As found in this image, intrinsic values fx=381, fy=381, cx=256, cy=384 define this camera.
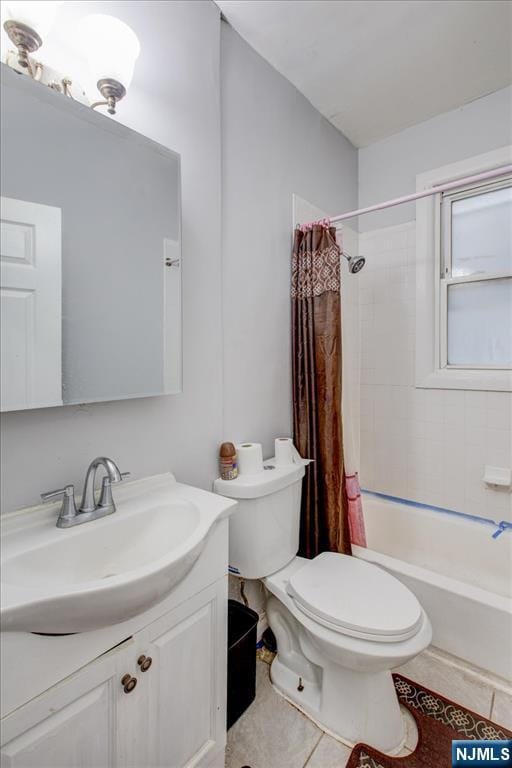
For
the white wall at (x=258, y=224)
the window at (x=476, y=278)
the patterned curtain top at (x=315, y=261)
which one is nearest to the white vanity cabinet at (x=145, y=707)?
the white wall at (x=258, y=224)

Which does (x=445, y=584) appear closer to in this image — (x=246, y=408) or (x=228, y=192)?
(x=246, y=408)

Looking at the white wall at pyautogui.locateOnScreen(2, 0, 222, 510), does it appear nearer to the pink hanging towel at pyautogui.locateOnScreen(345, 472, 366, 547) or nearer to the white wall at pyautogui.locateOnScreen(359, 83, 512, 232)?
the pink hanging towel at pyautogui.locateOnScreen(345, 472, 366, 547)

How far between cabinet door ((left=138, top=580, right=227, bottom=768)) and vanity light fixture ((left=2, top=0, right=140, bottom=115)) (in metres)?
1.36

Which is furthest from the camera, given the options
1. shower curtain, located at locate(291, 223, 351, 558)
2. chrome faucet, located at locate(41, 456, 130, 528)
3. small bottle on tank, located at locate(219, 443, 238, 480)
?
shower curtain, located at locate(291, 223, 351, 558)

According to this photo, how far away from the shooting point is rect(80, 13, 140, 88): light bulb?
3.26 feet

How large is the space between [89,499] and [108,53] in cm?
117

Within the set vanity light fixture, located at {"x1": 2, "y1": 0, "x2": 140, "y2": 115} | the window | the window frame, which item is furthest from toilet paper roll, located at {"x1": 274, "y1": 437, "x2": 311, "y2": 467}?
vanity light fixture, located at {"x1": 2, "y1": 0, "x2": 140, "y2": 115}

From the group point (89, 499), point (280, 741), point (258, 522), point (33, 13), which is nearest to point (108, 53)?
point (33, 13)

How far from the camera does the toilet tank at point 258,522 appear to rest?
138cm

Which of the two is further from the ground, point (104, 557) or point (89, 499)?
point (89, 499)

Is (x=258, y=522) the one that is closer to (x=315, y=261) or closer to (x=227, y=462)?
(x=227, y=462)

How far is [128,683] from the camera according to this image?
0.83 metres

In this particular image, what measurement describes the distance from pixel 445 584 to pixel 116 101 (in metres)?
2.07

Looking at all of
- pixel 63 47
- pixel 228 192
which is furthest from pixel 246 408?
pixel 63 47
